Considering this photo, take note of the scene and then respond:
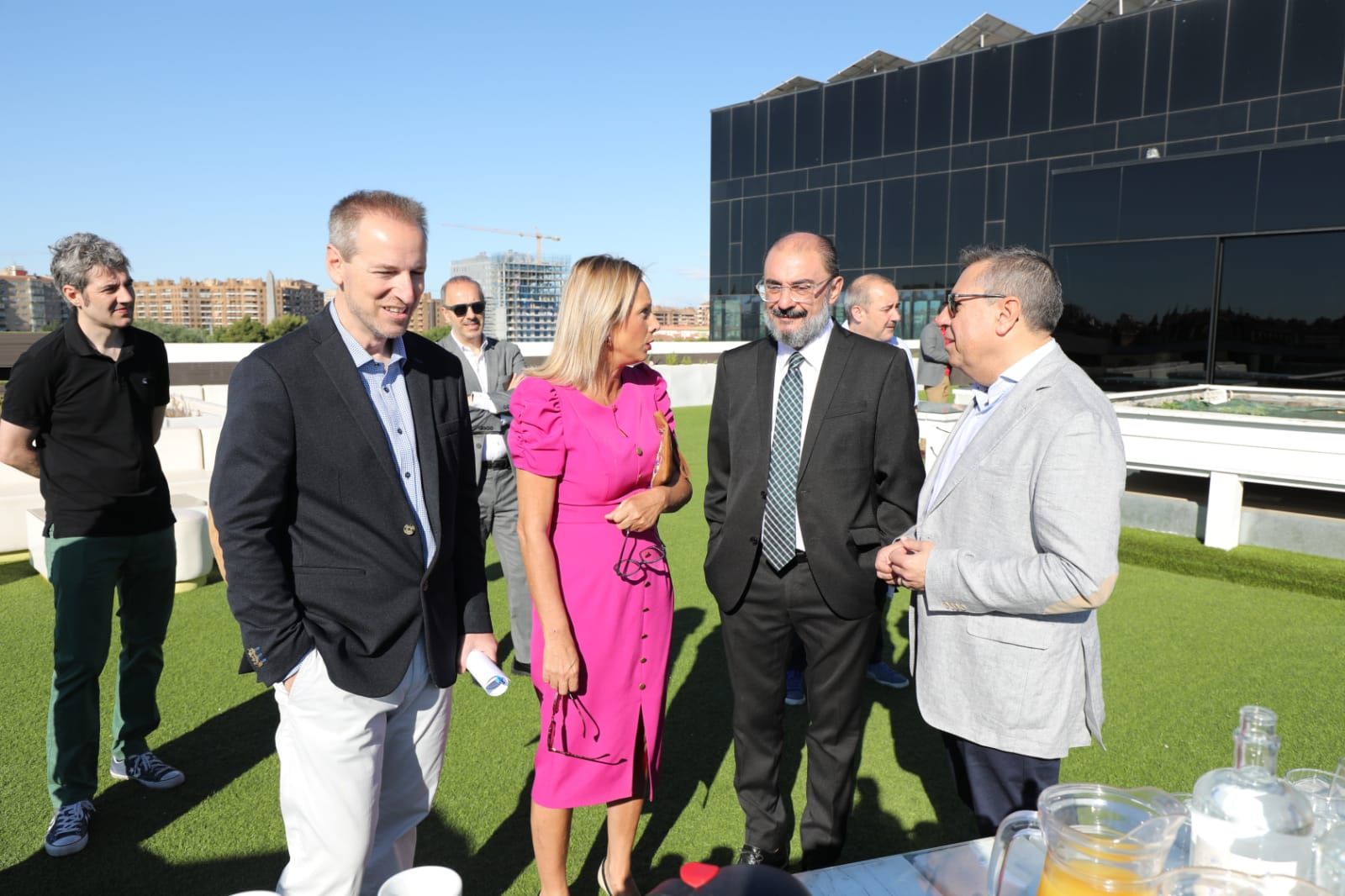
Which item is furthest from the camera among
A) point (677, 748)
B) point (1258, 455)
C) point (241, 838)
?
point (1258, 455)

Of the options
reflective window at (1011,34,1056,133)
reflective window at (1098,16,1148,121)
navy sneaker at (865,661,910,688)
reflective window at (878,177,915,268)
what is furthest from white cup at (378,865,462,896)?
reflective window at (878,177,915,268)

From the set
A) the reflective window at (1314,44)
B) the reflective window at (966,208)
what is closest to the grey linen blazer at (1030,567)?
the reflective window at (1314,44)

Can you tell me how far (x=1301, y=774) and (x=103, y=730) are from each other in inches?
182

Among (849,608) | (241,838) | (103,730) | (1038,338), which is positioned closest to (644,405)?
(849,608)

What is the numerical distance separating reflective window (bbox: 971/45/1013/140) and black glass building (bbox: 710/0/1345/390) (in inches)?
1.9

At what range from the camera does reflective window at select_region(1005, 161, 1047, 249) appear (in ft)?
76.9

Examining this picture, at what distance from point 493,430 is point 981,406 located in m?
2.97

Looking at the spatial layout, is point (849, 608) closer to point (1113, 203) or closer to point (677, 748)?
point (677, 748)

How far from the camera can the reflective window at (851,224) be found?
2767 cm

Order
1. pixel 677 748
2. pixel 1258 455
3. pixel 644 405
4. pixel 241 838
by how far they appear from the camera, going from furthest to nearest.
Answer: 1. pixel 1258 455
2. pixel 677 748
3. pixel 241 838
4. pixel 644 405

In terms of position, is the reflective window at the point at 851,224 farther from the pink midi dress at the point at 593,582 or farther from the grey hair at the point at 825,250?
the pink midi dress at the point at 593,582

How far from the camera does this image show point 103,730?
13.2ft

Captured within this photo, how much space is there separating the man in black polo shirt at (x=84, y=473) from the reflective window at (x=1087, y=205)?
52.7 ft

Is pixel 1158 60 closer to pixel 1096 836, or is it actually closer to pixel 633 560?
pixel 633 560
